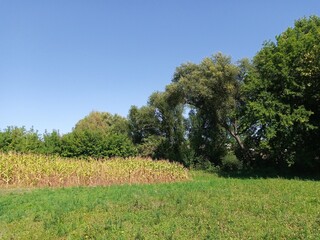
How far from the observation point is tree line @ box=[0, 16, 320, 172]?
25.4 metres

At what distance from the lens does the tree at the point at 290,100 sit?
2482cm

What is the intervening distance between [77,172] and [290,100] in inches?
598

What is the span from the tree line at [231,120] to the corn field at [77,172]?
7.40 meters

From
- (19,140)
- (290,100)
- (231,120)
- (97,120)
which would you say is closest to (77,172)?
(19,140)

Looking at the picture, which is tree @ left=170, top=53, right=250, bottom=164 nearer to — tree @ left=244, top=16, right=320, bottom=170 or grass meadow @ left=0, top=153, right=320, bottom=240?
tree @ left=244, top=16, right=320, bottom=170

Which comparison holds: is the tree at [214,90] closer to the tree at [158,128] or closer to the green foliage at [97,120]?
the tree at [158,128]

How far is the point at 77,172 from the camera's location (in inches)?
808

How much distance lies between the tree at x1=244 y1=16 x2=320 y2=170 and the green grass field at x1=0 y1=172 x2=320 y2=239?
40.3ft

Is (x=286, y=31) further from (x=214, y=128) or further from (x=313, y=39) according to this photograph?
(x=214, y=128)

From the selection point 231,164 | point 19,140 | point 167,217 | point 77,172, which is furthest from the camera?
point 231,164

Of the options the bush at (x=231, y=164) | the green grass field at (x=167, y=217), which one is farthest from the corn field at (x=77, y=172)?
the bush at (x=231, y=164)

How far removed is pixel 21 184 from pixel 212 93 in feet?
63.7

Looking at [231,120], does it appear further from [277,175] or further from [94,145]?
[94,145]

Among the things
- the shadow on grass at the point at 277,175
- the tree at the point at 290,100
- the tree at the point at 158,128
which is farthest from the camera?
the tree at the point at 158,128
